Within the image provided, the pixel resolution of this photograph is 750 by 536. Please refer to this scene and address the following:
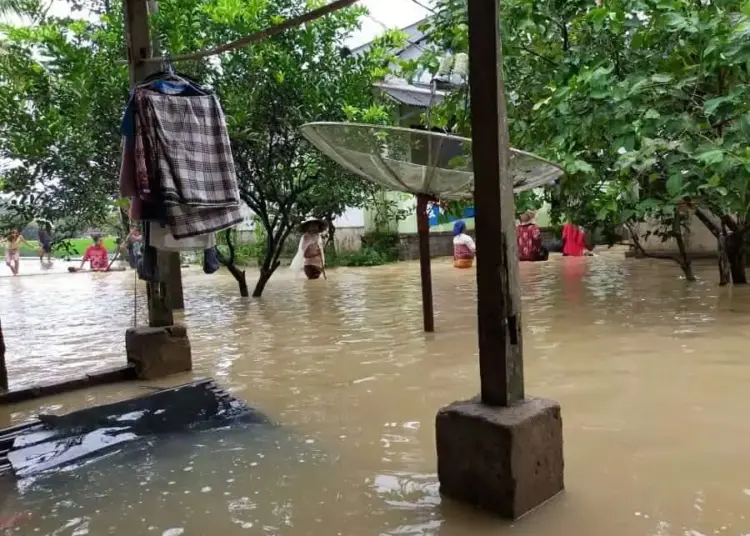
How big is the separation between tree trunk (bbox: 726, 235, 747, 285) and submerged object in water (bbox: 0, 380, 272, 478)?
7.13m

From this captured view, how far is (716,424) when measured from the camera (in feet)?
10.5

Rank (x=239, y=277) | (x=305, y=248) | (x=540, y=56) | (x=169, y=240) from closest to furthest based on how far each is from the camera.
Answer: (x=169, y=240) → (x=540, y=56) → (x=239, y=277) → (x=305, y=248)

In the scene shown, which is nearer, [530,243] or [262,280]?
[262,280]

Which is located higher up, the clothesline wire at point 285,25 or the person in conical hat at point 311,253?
the clothesline wire at point 285,25

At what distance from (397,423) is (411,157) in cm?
299

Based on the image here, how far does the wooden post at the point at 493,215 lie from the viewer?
2.40 m

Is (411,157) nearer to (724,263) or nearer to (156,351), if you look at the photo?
(156,351)

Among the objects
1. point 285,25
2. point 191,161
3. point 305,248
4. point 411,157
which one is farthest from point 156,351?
point 305,248

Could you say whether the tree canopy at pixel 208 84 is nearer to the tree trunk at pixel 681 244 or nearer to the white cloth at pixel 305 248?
the white cloth at pixel 305 248

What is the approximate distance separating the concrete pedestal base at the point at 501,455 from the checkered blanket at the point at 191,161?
2.44 meters

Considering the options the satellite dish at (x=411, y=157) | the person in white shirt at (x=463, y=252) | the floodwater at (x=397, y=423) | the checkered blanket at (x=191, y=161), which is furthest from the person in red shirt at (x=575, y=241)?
the checkered blanket at (x=191, y=161)

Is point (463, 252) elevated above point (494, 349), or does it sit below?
above

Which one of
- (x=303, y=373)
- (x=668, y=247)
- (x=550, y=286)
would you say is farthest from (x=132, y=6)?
(x=668, y=247)

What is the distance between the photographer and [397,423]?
11.3ft
